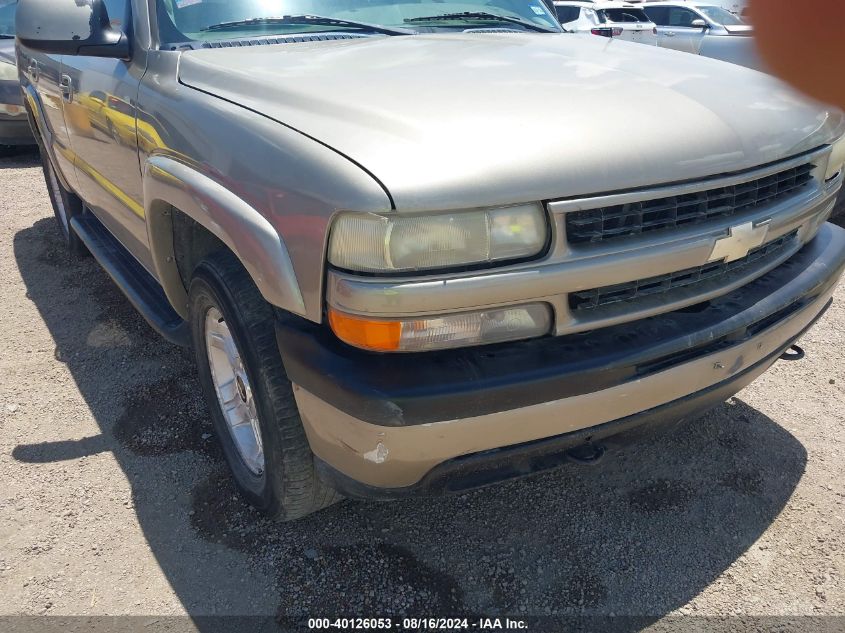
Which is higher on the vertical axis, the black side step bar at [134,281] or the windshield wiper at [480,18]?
the windshield wiper at [480,18]

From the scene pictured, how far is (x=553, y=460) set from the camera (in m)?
1.92

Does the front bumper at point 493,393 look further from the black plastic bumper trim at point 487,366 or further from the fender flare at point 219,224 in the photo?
the fender flare at point 219,224

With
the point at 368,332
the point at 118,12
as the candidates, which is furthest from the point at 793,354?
the point at 118,12

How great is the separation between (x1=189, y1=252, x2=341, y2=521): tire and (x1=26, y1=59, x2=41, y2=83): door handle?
2493 mm

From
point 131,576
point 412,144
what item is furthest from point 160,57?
point 131,576

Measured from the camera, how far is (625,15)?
14352 mm

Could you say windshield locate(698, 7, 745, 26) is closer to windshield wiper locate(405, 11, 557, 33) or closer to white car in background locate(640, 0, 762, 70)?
white car in background locate(640, 0, 762, 70)

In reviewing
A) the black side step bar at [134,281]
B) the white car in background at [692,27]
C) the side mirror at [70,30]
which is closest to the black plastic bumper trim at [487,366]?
the black side step bar at [134,281]

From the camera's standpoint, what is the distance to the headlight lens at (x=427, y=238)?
1.60m

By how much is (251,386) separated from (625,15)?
47.8 ft

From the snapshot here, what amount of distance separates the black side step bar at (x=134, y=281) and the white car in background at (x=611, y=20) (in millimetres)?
9907

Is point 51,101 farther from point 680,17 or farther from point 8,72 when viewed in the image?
point 680,17

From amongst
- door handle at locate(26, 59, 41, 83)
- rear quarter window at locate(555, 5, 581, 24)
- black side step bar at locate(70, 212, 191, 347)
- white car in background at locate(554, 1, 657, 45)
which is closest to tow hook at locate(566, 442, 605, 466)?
black side step bar at locate(70, 212, 191, 347)

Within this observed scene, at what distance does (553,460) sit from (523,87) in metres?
1.04
